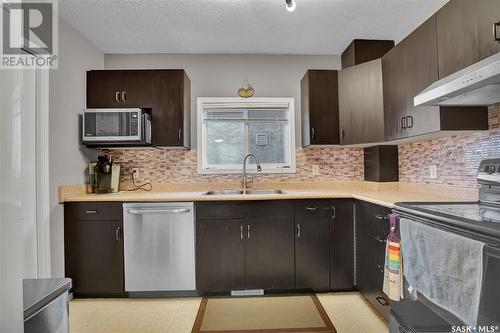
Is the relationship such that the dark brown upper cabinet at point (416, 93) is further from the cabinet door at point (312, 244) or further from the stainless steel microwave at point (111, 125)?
the stainless steel microwave at point (111, 125)

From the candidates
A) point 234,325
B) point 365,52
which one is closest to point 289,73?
point 365,52

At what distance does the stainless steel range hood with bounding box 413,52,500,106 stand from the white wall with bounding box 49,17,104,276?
109 inches

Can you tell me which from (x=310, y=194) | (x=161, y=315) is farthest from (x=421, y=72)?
(x=161, y=315)

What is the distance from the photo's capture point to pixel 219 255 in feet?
8.06

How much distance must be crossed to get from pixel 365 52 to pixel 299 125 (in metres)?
1.00

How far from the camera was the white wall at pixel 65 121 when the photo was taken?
7.64 feet

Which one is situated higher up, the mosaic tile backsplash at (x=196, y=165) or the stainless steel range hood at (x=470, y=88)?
the stainless steel range hood at (x=470, y=88)

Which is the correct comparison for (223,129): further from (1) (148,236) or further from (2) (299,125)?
(1) (148,236)

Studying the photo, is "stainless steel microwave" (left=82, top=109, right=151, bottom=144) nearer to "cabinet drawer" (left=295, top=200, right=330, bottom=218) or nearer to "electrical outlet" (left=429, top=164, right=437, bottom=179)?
"cabinet drawer" (left=295, top=200, right=330, bottom=218)

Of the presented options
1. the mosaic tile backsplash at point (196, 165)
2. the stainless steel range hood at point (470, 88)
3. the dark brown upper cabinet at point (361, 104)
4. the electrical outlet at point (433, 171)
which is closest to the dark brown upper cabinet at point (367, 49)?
the dark brown upper cabinet at point (361, 104)

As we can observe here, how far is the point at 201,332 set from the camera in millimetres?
1935

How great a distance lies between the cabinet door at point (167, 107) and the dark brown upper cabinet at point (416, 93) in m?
1.93

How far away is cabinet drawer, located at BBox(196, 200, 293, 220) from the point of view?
8.09ft

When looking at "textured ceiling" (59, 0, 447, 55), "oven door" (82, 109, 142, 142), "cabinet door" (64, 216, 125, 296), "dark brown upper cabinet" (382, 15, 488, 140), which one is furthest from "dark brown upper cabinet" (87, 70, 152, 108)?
"dark brown upper cabinet" (382, 15, 488, 140)
